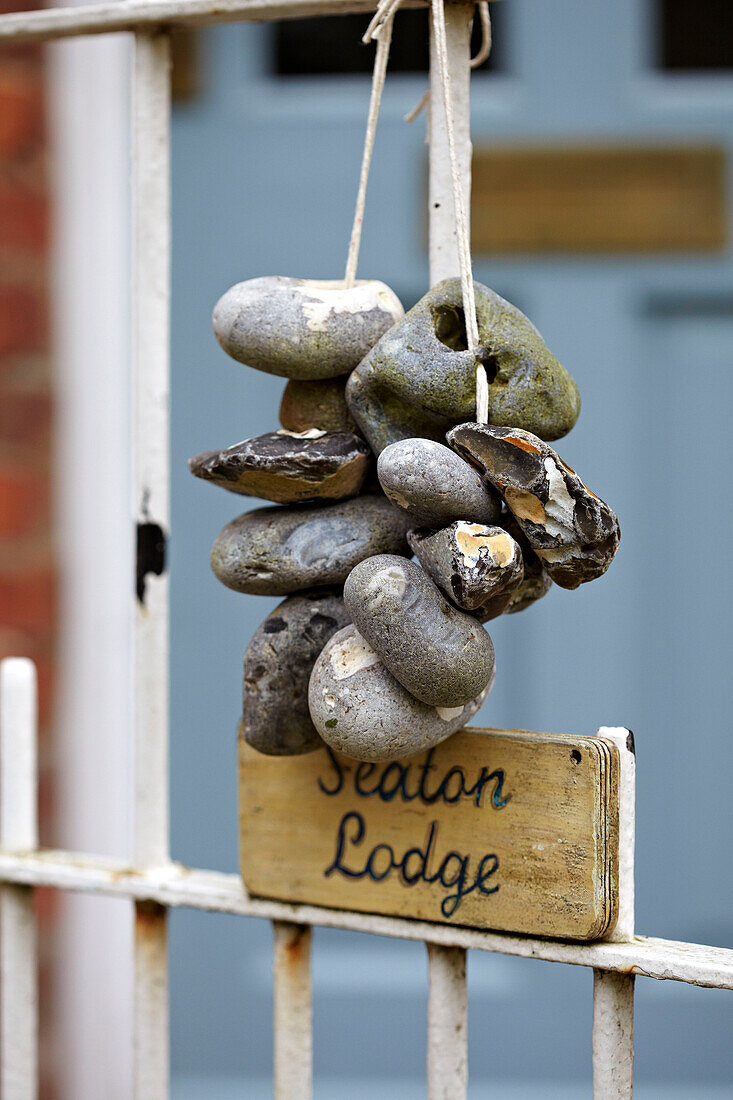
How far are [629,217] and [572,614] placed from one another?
40 cm

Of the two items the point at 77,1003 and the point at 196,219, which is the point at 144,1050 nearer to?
the point at 77,1003

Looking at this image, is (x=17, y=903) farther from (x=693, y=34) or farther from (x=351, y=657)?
(x=693, y=34)

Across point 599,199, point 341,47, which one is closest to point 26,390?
point 341,47

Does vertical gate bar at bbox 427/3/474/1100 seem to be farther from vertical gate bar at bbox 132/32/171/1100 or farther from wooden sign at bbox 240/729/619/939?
vertical gate bar at bbox 132/32/171/1100

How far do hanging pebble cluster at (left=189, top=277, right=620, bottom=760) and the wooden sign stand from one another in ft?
0.13

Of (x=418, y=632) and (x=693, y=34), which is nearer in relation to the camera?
(x=418, y=632)

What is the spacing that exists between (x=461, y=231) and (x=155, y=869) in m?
0.35

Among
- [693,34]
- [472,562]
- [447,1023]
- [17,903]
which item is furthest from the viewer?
[693,34]

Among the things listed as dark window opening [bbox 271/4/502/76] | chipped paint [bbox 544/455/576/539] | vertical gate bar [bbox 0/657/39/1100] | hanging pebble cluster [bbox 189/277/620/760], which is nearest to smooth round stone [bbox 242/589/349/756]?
hanging pebble cluster [bbox 189/277/620/760]

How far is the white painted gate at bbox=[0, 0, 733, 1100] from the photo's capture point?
520 mm

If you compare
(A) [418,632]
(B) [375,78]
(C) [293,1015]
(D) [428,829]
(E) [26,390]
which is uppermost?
(B) [375,78]

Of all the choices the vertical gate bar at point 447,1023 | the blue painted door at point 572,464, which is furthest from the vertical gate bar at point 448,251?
the blue painted door at point 572,464

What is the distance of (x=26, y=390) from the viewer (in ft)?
4.10

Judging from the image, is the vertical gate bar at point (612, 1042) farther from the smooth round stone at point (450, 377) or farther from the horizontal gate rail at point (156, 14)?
the horizontal gate rail at point (156, 14)
